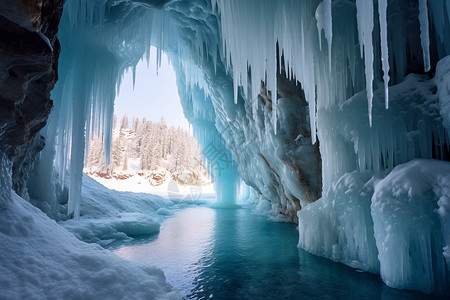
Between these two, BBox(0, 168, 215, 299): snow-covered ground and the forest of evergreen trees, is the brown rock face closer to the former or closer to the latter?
BBox(0, 168, 215, 299): snow-covered ground

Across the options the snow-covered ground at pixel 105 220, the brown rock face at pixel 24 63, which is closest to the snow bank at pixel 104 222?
the snow-covered ground at pixel 105 220

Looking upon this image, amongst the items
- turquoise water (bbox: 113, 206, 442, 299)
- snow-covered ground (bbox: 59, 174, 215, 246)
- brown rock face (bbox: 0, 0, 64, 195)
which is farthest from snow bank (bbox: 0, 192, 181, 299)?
snow-covered ground (bbox: 59, 174, 215, 246)

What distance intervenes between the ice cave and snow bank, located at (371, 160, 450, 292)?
16mm

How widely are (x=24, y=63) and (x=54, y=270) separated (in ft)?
6.85

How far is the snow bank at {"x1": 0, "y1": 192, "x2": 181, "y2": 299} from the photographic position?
2066 millimetres

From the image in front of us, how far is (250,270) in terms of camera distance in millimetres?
4672

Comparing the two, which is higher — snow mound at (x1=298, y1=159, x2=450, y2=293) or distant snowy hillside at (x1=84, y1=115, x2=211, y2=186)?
distant snowy hillside at (x1=84, y1=115, x2=211, y2=186)

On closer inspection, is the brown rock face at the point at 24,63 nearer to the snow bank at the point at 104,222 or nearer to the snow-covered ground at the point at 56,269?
the snow-covered ground at the point at 56,269

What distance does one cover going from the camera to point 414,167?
143 inches

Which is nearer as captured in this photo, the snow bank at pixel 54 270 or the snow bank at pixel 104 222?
the snow bank at pixel 54 270

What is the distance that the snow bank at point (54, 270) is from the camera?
6.78 ft

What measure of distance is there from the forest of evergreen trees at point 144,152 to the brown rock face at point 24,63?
1641 inches

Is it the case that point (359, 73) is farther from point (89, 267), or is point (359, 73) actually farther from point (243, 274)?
point (89, 267)

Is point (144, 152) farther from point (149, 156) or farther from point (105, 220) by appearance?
point (105, 220)
